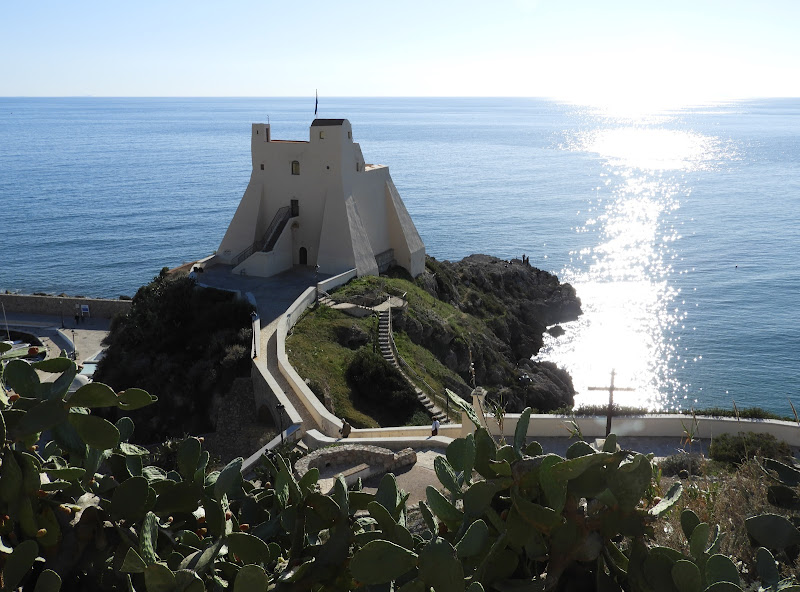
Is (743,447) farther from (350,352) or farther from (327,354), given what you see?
(350,352)

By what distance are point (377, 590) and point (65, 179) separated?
130 meters

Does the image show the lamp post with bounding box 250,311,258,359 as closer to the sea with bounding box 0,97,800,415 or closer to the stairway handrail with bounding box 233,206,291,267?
the stairway handrail with bounding box 233,206,291,267

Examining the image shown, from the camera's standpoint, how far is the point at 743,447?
16.5 meters

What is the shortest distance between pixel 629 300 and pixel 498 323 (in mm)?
22997

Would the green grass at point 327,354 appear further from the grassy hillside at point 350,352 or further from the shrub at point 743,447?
the shrub at point 743,447

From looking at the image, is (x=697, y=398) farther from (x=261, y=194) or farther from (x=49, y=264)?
(x=49, y=264)

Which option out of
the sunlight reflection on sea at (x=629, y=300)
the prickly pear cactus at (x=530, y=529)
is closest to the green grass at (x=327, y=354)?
the sunlight reflection on sea at (x=629, y=300)

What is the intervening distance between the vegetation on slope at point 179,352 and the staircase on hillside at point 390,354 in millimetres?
5549

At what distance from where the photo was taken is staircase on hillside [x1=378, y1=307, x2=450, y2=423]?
25.6 m

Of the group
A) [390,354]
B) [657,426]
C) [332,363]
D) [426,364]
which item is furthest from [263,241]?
[657,426]

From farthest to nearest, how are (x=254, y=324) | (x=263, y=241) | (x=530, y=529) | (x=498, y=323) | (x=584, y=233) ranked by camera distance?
(x=584, y=233) → (x=498, y=323) → (x=263, y=241) → (x=254, y=324) → (x=530, y=529)

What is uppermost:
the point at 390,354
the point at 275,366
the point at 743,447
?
the point at 743,447

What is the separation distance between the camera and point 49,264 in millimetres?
71188

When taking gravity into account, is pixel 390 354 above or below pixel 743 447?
→ below
